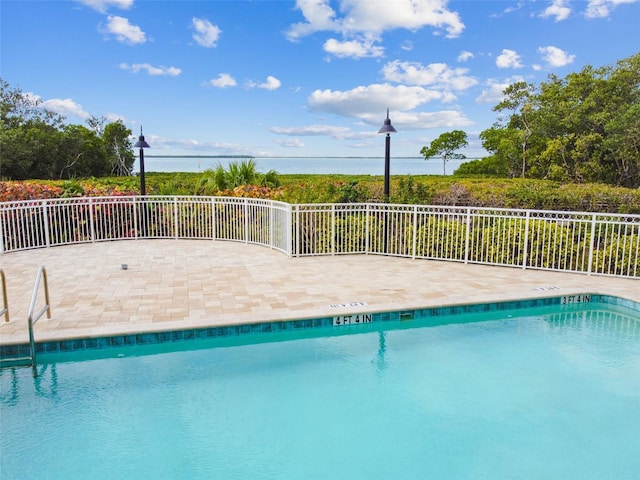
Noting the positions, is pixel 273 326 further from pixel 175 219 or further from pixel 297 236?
pixel 175 219

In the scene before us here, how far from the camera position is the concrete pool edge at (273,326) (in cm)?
492

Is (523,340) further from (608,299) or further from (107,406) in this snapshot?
(107,406)

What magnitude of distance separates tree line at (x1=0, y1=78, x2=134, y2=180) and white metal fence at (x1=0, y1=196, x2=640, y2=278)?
18.2 metres

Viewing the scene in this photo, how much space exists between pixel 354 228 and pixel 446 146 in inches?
1317

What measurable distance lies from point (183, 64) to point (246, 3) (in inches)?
243

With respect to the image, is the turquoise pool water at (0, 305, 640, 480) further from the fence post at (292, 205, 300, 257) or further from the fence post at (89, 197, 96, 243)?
the fence post at (89, 197, 96, 243)

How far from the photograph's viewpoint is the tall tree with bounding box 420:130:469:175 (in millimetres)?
39656

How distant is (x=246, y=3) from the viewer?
48.3ft

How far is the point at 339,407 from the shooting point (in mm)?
4199

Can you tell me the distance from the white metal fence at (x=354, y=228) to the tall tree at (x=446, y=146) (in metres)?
31.1

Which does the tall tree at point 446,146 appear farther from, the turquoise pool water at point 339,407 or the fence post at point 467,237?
the turquoise pool water at point 339,407

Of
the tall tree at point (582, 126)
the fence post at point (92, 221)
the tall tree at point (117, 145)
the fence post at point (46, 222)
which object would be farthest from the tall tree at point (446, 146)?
the fence post at point (46, 222)

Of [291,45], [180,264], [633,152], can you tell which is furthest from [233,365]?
[633,152]

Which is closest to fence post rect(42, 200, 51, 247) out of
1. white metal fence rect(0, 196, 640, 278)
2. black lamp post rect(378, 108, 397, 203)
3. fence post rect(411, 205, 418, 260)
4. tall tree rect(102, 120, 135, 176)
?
white metal fence rect(0, 196, 640, 278)
